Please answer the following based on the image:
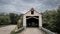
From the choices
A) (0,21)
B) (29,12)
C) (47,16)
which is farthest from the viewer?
(0,21)

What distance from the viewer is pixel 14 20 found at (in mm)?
78938

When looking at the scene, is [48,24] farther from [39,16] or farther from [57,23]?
[39,16]

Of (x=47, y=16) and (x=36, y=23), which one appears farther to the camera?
(x=47, y=16)

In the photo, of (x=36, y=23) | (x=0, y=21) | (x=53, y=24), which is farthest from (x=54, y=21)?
(x=0, y=21)

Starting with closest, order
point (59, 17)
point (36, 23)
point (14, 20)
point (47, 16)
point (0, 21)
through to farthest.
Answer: point (59, 17) → point (36, 23) → point (47, 16) → point (0, 21) → point (14, 20)

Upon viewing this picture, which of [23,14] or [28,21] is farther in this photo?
Result: [28,21]

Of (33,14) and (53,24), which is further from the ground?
(33,14)

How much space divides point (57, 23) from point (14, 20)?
44875mm

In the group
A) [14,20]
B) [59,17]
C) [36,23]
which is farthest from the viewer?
[14,20]

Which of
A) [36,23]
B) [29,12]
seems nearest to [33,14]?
[29,12]

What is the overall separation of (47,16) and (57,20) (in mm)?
8537

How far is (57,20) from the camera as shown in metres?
36.6

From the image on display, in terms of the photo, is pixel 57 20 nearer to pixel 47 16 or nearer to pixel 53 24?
pixel 53 24

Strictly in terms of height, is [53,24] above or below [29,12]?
below
